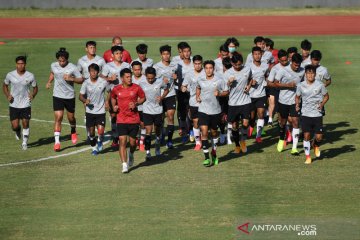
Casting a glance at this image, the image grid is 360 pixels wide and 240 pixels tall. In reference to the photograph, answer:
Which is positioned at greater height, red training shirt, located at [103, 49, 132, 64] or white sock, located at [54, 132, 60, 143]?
red training shirt, located at [103, 49, 132, 64]

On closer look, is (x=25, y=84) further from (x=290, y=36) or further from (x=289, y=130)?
(x=290, y=36)

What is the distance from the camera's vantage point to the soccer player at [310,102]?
21.2 metres

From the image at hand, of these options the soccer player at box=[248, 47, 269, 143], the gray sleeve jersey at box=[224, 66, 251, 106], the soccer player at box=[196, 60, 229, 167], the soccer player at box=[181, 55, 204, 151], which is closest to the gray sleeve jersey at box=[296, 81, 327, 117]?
the gray sleeve jersey at box=[224, 66, 251, 106]

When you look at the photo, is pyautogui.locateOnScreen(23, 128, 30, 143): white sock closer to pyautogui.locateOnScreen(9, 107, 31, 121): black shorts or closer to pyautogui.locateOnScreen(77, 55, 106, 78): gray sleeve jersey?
pyautogui.locateOnScreen(9, 107, 31, 121): black shorts

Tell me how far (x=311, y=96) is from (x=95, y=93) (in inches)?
202

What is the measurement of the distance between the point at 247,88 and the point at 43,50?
19.6m

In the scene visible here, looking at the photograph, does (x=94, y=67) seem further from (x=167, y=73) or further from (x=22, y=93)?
(x=22, y=93)

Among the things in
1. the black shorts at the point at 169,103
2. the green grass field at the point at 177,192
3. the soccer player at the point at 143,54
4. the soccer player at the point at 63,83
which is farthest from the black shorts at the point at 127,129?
the soccer player at the point at 143,54

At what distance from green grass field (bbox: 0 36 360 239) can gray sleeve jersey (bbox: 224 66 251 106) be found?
4.31 feet

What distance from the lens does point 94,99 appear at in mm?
22547

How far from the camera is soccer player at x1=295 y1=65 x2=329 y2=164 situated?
21.2 m

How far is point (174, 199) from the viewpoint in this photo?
18500 mm

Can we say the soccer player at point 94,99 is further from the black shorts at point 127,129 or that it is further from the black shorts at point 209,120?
the black shorts at point 209,120

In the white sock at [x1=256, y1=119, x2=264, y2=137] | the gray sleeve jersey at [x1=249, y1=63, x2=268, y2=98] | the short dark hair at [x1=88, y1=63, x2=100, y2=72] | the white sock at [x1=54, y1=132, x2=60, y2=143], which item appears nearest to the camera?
the short dark hair at [x1=88, y1=63, x2=100, y2=72]
